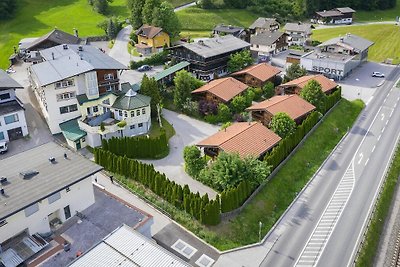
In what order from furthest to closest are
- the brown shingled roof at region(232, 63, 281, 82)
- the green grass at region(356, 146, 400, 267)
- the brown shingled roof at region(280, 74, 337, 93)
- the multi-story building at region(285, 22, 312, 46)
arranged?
the multi-story building at region(285, 22, 312, 46)
the brown shingled roof at region(232, 63, 281, 82)
the brown shingled roof at region(280, 74, 337, 93)
the green grass at region(356, 146, 400, 267)

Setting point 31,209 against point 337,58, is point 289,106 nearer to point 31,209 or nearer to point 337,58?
point 337,58

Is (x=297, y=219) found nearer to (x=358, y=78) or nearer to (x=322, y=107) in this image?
(x=322, y=107)

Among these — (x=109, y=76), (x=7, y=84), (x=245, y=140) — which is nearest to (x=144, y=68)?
(x=109, y=76)

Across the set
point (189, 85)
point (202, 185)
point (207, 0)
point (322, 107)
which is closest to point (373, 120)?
point (322, 107)

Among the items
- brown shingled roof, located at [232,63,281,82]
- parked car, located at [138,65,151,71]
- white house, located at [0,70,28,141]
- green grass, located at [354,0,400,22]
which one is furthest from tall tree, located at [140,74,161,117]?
green grass, located at [354,0,400,22]

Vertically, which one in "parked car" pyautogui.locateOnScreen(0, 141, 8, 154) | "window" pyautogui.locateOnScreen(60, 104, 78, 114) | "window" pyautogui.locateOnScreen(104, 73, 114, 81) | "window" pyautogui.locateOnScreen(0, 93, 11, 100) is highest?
"window" pyautogui.locateOnScreen(104, 73, 114, 81)

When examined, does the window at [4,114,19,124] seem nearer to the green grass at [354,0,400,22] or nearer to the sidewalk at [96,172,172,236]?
the sidewalk at [96,172,172,236]
